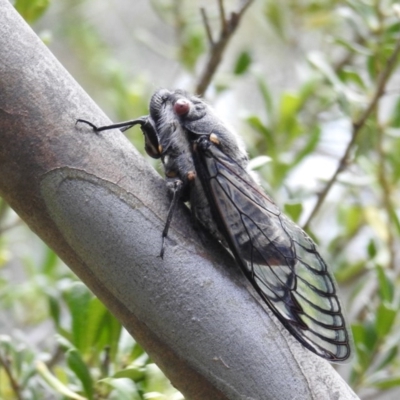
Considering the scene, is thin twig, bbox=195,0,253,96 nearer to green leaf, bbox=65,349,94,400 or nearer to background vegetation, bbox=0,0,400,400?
background vegetation, bbox=0,0,400,400

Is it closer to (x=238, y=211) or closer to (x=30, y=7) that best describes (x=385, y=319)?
(x=238, y=211)

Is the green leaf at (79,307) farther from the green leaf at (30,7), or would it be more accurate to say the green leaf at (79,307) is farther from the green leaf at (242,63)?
the green leaf at (242,63)

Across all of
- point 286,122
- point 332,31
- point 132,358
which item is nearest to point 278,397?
point 132,358

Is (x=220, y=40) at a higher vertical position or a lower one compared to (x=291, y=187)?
higher

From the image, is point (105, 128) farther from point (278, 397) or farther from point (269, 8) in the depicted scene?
point (269, 8)

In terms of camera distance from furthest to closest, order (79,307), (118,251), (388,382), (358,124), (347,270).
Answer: (347,270) < (358,124) < (388,382) < (79,307) < (118,251)

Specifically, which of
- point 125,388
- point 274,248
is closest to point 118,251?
point 125,388
